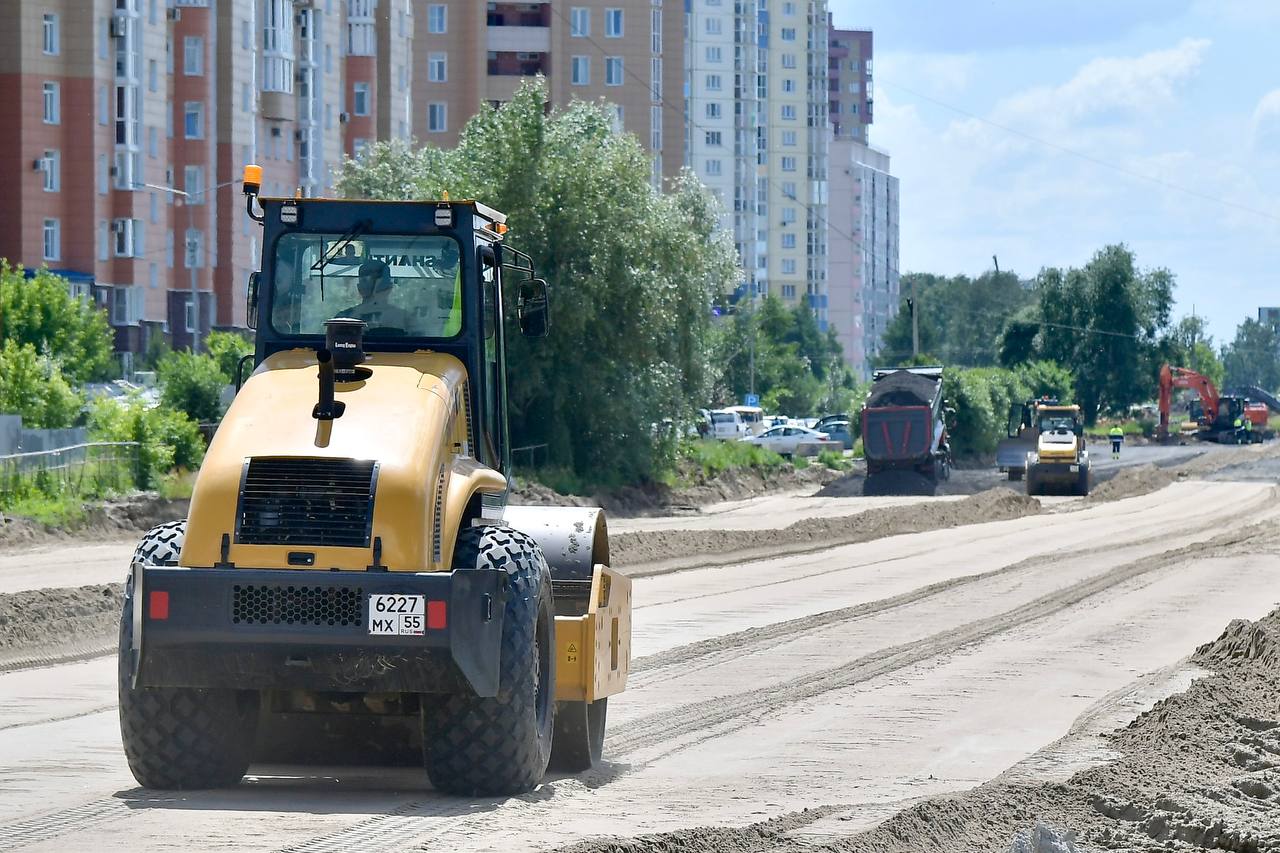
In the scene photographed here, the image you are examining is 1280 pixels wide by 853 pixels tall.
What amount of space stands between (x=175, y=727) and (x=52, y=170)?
59906mm

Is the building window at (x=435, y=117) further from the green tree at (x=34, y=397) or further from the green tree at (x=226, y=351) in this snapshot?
the green tree at (x=34, y=397)

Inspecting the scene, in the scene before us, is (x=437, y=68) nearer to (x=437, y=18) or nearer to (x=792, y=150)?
(x=437, y=18)

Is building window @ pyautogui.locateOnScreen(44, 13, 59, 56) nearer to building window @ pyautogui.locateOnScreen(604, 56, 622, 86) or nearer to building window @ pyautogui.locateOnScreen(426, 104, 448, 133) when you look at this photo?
building window @ pyautogui.locateOnScreen(426, 104, 448, 133)

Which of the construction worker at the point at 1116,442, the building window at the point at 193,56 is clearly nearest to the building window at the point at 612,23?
the building window at the point at 193,56

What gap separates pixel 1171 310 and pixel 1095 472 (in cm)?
4769

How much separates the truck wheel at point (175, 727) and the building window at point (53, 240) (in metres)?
59.2

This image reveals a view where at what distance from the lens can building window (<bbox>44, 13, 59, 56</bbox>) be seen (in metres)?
65.4

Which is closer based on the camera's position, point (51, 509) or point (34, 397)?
point (51, 509)

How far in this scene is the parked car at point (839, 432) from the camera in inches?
2928

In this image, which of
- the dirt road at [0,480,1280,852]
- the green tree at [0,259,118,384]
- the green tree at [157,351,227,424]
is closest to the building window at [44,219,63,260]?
the green tree at [0,259,118,384]

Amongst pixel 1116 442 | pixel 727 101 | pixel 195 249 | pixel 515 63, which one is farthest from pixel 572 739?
pixel 727 101

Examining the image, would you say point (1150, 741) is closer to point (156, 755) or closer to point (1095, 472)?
point (156, 755)

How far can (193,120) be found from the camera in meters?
73.9

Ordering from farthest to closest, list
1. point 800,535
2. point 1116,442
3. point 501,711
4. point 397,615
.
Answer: point 1116,442
point 800,535
point 501,711
point 397,615
